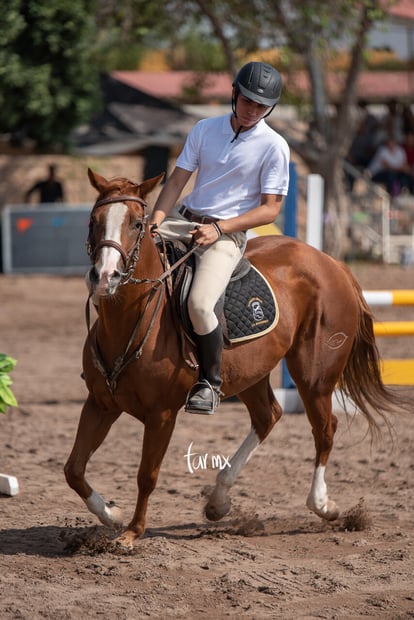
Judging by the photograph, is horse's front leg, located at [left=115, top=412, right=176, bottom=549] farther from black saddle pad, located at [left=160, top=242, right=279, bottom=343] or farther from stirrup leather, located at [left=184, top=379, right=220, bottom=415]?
black saddle pad, located at [left=160, top=242, right=279, bottom=343]

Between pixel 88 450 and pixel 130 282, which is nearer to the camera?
pixel 130 282

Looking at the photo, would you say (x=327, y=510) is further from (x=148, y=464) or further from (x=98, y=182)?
(x=98, y=182)

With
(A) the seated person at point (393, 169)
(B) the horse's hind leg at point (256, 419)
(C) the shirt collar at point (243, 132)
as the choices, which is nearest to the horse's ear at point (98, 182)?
(C) the shirt collar at point (243, 132)

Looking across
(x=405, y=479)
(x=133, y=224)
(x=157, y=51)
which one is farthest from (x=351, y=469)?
(x=157, y=51)

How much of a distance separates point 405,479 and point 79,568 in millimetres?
2920

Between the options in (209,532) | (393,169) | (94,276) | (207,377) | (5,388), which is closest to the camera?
(94,276)

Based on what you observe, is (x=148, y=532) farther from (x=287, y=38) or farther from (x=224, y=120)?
(x=287, y=38)

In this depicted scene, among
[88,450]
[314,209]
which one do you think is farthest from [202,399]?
[314,209]

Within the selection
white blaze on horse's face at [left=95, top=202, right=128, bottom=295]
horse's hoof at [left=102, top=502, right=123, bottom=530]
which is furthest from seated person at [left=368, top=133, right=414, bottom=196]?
white blaze on horse's face at [left=95, top=202, right=128, bottom=295]

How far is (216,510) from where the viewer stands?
5.99 meters

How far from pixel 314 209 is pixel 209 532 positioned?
12.1 feet

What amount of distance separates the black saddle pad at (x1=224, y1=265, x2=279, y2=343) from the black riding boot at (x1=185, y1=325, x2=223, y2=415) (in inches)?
8.8

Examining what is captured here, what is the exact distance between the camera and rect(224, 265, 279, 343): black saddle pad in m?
5.72

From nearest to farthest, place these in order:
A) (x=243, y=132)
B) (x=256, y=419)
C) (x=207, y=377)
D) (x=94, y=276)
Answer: (x=94, y=276), (x=207, y=377), (x=243, y=132), (x=256, y=419)
